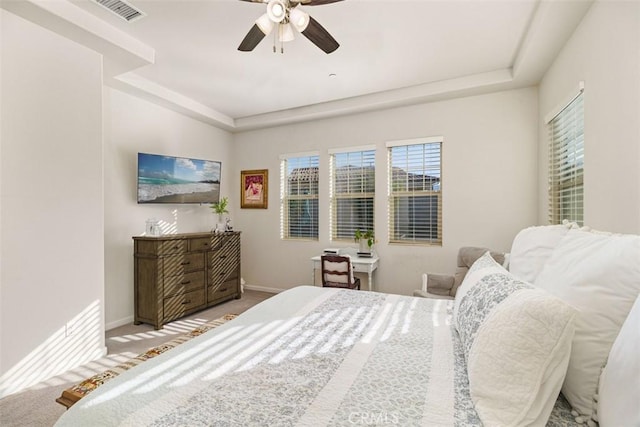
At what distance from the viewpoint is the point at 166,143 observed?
4102mm

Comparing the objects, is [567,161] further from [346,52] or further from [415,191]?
[346,52]

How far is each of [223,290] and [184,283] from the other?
28.2 inches

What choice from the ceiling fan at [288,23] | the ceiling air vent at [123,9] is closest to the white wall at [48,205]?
the ceiling air vent at [123,9]

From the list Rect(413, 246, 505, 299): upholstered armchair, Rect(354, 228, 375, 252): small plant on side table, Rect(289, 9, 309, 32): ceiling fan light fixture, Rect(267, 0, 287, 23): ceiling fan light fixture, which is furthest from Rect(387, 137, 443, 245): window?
Rect(267, 0, 287, 23): ceiling fan light fixture

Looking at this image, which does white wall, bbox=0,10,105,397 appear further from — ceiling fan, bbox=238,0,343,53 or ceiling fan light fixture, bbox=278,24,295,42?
ceiling fan light fixture, bbox=278,24,295,42

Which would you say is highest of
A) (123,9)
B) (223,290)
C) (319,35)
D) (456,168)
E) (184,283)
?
(123,9)

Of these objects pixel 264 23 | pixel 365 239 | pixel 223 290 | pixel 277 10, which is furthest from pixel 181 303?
pixel 277 10

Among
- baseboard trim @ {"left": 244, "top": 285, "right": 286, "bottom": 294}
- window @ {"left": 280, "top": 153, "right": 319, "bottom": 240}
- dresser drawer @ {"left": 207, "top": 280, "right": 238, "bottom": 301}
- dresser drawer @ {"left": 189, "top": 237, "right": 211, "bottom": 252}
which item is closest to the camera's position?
dresser drawer @ {"left": 189, "top": 237, "right": 211, "bottom": 252}

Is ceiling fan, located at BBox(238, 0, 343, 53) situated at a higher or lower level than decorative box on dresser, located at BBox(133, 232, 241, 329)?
higher

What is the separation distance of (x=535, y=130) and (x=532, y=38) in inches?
48.7

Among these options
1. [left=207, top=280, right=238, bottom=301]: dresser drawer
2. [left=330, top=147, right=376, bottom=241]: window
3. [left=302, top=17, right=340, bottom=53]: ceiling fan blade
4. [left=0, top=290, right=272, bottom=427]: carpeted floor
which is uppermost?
[left=302, top=17, right=340, bottom=53]: ceiling fan blade

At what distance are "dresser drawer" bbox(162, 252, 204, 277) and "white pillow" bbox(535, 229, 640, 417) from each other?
11.9 feet

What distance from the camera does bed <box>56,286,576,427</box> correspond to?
871 millimetres
